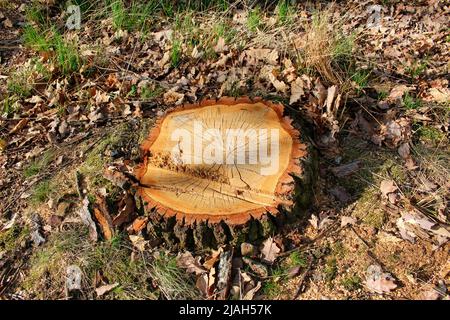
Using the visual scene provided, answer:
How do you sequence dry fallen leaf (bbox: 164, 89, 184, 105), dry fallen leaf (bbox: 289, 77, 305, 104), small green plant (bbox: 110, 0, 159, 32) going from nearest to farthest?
1. dry fallen leaf (bbox: 289, 77, 305, 104)
2. dry fallen leaf (bbox: 164, 89, 184, 105)
3. small green plant (bbox: 110, 0, 159, 32)

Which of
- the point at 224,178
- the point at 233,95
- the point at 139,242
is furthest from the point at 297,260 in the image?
the point at 233,95

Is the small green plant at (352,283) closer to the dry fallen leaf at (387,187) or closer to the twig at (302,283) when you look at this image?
the twig at (302,283)

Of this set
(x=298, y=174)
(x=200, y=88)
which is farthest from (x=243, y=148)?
(x=200, y=88)

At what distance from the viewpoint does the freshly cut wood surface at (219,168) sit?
2.80m

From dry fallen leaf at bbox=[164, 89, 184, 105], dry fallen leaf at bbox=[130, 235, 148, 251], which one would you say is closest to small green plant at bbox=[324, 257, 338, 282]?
dry fallen leaf at bbox=[130, 235, 148, 251]

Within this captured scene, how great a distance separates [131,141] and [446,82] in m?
2.49

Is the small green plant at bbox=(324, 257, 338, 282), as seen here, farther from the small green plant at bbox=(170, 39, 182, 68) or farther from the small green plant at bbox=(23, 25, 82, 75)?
the small green plant at bbox=(23, 25, 82, 75)

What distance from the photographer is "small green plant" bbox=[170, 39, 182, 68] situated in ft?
13.7

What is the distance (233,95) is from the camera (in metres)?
3.81

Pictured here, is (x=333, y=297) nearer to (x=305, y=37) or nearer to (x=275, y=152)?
(x=275, y=152)

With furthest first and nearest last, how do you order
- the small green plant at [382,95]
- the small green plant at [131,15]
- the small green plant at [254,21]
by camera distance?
the small green plant at [131,15]
the small green plant at [254,21]
the small green plant at [382,95]

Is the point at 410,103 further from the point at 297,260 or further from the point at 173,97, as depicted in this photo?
the point at 173,97

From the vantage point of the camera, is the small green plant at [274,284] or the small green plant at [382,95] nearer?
the small green plant at [274,284]

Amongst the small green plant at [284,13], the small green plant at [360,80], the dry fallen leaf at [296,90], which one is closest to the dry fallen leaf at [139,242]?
the dry fallen leaf at [296,90]
